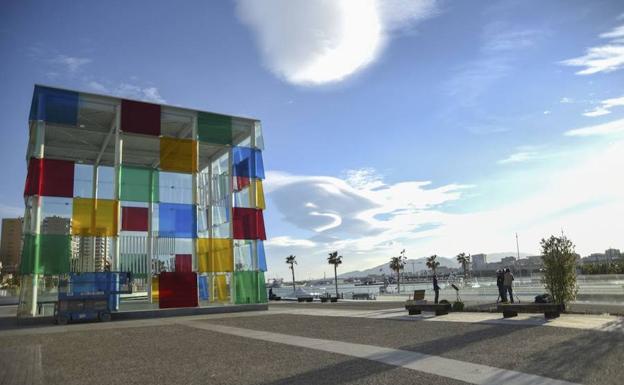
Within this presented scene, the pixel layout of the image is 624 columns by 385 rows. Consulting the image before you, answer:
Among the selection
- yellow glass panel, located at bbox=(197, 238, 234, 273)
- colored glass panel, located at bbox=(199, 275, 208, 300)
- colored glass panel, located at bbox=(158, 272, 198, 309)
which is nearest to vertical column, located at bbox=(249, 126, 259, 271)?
yellow glass panel, located at bbox=(197, 238, 234, 273)

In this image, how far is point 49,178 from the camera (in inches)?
1115

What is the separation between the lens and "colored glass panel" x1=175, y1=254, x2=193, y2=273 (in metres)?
31.4

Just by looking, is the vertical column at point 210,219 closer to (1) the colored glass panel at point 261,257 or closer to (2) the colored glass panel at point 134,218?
(1) the colored glass panel at point 261,257

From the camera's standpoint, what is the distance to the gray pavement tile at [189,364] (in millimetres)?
8641

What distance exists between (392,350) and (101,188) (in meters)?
26.6

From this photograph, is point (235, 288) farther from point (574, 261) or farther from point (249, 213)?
point (574, 261)

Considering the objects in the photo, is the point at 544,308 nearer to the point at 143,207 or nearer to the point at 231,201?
the point at 231,201

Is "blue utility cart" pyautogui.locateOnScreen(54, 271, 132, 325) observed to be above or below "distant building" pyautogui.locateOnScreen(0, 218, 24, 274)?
below

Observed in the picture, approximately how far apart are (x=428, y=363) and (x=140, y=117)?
1047 inches

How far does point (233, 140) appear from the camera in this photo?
36.2 meters

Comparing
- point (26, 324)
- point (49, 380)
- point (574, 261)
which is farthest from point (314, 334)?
point (26, 324)

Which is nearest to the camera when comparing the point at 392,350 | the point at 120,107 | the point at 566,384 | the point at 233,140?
the point at 566,384

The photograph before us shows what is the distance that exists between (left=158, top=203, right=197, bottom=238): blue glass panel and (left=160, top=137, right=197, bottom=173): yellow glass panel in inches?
99.6

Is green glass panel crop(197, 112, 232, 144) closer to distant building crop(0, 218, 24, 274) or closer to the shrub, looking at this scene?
the shrub
